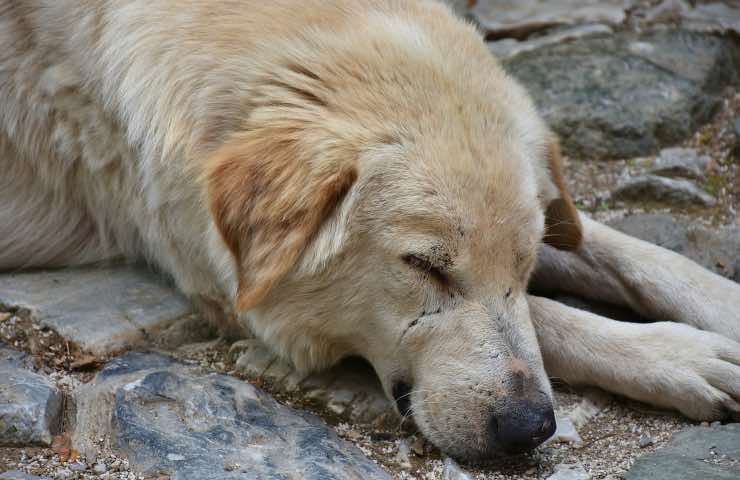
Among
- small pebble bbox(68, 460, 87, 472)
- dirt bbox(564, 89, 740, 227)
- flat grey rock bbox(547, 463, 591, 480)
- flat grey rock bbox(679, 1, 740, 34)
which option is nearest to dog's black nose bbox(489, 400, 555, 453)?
flat grey rock bbox(547, 463, 591, 480)

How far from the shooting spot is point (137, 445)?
295 cm

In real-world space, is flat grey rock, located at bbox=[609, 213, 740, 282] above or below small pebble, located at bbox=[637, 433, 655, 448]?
above

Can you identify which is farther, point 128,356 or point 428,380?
point 128,356

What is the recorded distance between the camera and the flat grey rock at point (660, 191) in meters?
4.75

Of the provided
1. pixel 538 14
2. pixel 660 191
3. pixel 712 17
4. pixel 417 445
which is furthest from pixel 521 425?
pixel 712 17

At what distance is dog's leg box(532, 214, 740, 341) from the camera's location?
3631mm

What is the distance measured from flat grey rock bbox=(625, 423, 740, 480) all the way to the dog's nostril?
2.30 ft

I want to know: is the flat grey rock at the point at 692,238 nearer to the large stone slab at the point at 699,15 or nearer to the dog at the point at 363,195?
the dog at the point at 363,195

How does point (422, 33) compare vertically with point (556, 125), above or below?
above

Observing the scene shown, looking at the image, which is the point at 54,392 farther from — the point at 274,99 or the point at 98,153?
the point at 274,99

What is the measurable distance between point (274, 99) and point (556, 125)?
2.38m

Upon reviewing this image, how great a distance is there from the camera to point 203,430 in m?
3.04

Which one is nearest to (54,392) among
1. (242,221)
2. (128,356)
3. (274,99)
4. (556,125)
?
(128,356)

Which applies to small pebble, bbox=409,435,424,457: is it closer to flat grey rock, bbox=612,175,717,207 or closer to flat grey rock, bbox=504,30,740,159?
flat grey rock, bbox=612,175,717,207
